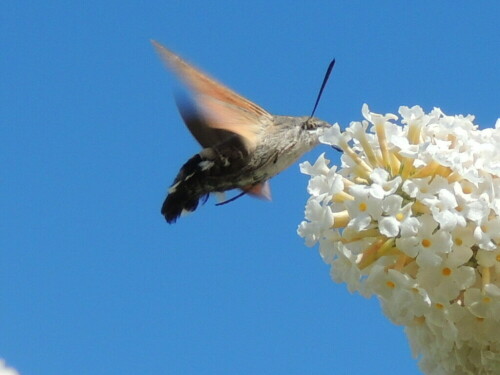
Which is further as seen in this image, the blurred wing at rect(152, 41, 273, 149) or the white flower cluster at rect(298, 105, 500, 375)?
the blurred wing at rect(152, 41, 273, 149)

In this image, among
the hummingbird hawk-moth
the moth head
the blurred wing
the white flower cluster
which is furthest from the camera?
the moth head

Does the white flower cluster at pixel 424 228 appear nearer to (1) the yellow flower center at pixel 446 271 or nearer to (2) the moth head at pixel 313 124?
(1) the yellow flower center at pixel 446 271

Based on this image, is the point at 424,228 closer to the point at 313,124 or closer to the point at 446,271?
the point at 446,271

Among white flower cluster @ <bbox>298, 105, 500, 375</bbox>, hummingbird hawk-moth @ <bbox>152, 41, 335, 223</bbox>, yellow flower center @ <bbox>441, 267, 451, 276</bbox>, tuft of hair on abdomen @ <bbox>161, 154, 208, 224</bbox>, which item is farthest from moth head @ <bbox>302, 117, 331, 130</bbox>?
yellow flower center @ <bbox>441, 267, 451, 276</bbox>

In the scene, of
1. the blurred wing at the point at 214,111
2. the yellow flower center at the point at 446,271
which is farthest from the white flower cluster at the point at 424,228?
the blurred wing at the point at 214,111

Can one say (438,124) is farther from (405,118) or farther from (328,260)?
(328,260)

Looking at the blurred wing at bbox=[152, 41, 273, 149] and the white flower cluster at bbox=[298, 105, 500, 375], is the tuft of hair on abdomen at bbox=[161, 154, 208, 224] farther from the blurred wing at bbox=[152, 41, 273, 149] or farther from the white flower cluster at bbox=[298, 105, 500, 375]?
the white flower cluster at bbox=[298, 105, 500, 375]
